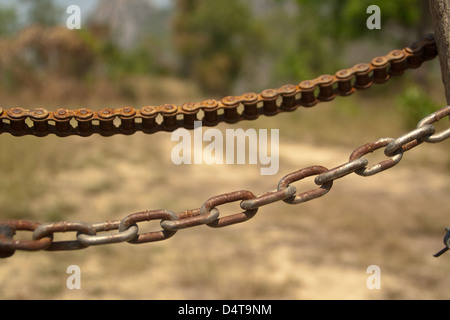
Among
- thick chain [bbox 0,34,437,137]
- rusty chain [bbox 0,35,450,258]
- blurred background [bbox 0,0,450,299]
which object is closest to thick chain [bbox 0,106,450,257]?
rusty chain [bbox 0,35,450,258]

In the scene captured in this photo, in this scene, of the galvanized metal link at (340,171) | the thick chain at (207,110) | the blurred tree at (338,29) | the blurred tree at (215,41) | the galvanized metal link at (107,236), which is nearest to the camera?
the galvanized metal link at (107,236)

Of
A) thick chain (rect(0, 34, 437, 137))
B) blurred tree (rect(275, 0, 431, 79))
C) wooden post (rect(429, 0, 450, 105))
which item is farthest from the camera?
blurred tree (rect(275, 0, 431, 79))

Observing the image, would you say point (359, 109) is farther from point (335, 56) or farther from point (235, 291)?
point (235, 291)

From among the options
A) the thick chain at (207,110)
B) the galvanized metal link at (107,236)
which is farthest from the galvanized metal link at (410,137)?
the galvanized metal link at (107,236)

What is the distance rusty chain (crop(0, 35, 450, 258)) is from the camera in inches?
63.6

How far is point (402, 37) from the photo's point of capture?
15.1 m

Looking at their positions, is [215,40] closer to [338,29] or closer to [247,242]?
[338,29]

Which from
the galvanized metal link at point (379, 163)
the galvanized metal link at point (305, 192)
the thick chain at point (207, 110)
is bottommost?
the galvanized metal link at point (305, 192)

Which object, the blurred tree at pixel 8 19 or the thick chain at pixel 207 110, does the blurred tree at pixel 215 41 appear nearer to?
the blurred tree at pixel 8 19

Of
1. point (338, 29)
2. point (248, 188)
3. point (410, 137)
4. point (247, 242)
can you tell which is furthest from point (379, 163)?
point (338, 29)

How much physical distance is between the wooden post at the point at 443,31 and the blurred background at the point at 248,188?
9.35ft

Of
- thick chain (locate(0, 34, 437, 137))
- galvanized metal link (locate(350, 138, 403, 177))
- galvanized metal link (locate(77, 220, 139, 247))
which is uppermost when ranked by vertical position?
thick chain (locate(0, 34, 437, 137))

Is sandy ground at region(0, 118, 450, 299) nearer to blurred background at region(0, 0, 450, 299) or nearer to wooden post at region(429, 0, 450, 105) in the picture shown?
blurred background at region(0, 0, 450, 299)

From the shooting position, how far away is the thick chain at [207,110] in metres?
2.10
